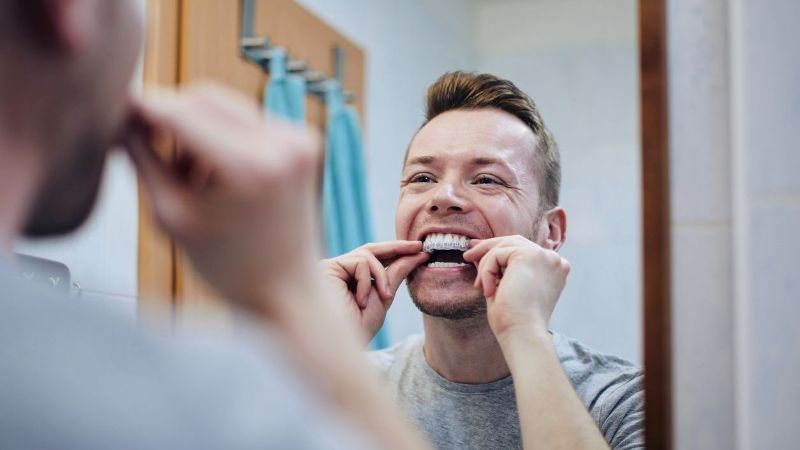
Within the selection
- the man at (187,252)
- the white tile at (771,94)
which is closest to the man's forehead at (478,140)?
the white tile at (771,94)

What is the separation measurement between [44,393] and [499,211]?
831mm

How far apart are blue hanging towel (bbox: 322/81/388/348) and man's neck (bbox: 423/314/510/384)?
142 mm

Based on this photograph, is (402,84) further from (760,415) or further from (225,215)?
(225,215)

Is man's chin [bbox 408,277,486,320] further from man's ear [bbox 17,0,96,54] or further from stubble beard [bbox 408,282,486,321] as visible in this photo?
man's ear [bbox 17,0,96,54]

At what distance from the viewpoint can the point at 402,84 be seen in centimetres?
→ 136

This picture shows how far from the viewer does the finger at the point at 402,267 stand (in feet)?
3.24

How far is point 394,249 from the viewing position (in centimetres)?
100

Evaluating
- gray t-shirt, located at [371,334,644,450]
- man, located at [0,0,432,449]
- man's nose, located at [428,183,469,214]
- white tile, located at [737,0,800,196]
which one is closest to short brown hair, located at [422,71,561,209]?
man's nose, located at [428,183,469,214]

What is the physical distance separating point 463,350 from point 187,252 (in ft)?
2.52

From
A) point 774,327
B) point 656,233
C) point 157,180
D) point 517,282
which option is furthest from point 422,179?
point 157,180

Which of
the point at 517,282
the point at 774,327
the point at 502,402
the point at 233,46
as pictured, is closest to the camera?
the point at 774,327

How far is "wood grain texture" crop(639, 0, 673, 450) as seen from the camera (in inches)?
29.6

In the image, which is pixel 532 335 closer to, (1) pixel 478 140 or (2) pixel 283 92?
(1) pixel 478 140

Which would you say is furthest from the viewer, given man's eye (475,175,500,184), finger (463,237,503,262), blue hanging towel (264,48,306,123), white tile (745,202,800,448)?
blue hanging towel (264,48,306,123)
